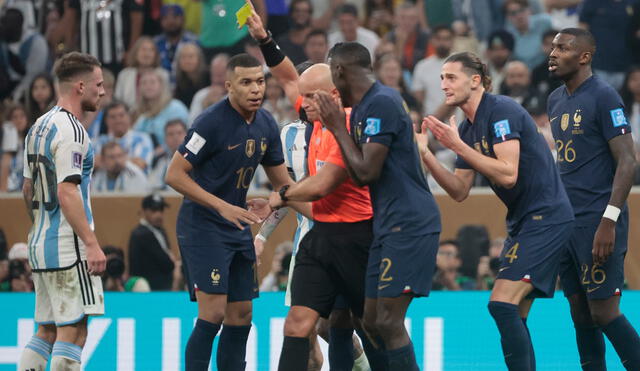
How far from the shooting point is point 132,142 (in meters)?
12.5

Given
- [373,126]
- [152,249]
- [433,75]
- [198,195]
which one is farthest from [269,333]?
[433,75]

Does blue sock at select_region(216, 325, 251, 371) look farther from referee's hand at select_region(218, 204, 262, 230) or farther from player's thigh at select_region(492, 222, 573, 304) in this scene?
player's thigh at select_region(492, 222, 573, 304)

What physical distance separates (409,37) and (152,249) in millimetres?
4570

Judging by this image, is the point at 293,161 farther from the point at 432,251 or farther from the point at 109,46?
the point at 109,46

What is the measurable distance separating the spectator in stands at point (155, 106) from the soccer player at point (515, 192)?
6.09 metres

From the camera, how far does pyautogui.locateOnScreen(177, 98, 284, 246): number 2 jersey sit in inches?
298

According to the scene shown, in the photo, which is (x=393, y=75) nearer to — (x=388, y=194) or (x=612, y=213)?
(x=612, y=213)

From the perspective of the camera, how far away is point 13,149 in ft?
41.8

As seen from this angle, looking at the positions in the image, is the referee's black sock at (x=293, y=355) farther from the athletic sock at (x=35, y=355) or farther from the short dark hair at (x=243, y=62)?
the short dark hair at (x=243, y=62)

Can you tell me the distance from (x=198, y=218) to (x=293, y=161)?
1.16 metres

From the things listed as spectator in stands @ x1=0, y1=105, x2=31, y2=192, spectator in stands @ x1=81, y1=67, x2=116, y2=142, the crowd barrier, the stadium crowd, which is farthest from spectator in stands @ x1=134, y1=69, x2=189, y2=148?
the crowd barrier

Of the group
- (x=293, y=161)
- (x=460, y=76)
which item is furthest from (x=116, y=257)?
(x=460, y=76)

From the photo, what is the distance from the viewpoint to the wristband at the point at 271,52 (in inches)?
309

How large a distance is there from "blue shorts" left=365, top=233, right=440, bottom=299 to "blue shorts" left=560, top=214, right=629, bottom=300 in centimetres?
153
